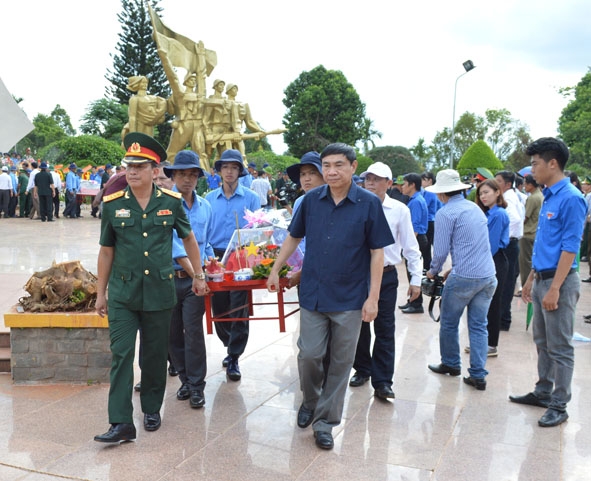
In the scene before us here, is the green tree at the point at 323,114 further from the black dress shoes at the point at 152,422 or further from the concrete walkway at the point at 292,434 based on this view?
the black dress shoes at the point at 152,422

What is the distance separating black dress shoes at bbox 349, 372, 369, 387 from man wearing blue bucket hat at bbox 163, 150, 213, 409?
4.15ft

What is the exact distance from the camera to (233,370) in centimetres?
489

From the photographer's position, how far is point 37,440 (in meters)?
3.62

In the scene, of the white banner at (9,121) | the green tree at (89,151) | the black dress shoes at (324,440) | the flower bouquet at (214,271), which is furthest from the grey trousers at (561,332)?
the green tree at (89,151)

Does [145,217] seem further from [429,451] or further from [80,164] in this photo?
[80,164]

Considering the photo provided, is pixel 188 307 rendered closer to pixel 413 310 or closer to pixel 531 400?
pixel 531 400

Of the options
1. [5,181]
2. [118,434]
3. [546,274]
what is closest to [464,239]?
[546,274]

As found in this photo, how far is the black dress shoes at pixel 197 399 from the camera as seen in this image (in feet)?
13.8

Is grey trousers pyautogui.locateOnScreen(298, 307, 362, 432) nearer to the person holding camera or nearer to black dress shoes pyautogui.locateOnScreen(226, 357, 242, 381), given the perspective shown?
black dress shoes pyautogui.locateOnScreen(226, 357, 242, 381)

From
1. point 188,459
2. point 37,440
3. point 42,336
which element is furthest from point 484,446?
point 42,336

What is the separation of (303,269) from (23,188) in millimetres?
18666

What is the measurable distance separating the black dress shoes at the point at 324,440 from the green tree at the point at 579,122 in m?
33.8

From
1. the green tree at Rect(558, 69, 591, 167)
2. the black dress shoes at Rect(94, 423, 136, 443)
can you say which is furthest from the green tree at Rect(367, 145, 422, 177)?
the black dress shoes at Rect(94, 423, 136, 443)

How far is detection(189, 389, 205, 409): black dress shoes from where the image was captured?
165 inches
